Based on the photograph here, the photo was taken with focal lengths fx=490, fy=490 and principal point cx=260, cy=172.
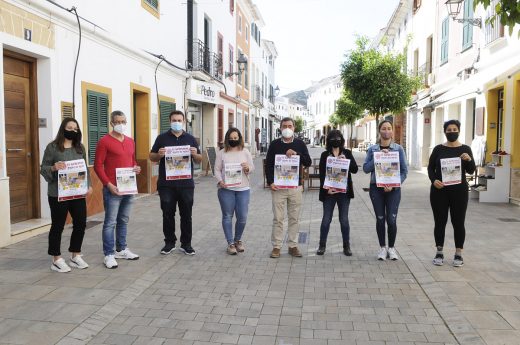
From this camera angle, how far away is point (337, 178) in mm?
6324

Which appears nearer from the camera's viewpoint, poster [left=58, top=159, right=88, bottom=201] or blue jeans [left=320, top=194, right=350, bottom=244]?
poster [left=58, top=159, right=88, bottom=201]

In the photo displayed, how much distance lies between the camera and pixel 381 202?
626 centimetres

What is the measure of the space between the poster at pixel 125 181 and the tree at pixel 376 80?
15.1 meters

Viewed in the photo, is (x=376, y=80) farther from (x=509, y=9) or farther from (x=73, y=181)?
(x=73, y=181)

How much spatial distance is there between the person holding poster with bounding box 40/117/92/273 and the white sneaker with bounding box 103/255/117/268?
23 cm

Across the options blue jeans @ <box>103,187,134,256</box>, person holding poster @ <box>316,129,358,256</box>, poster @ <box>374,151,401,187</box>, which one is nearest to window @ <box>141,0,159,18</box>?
blue jeans @ <box>103,187,134,256</box>

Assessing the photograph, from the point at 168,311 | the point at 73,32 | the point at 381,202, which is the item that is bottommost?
the point at 168,311

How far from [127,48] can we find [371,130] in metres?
33.7

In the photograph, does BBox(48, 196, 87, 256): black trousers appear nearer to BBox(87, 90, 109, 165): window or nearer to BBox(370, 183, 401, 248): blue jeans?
BBox(370, 183, 401, 248): blue jeans

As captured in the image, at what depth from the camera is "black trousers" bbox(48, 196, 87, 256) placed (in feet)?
18.1

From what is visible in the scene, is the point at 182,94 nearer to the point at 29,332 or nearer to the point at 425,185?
the point at 425,185

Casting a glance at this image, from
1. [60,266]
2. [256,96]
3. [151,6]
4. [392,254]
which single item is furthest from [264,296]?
[256,96]

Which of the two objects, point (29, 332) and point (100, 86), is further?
point (100, 86)

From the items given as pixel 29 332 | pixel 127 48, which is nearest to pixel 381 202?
pixel 29 332
